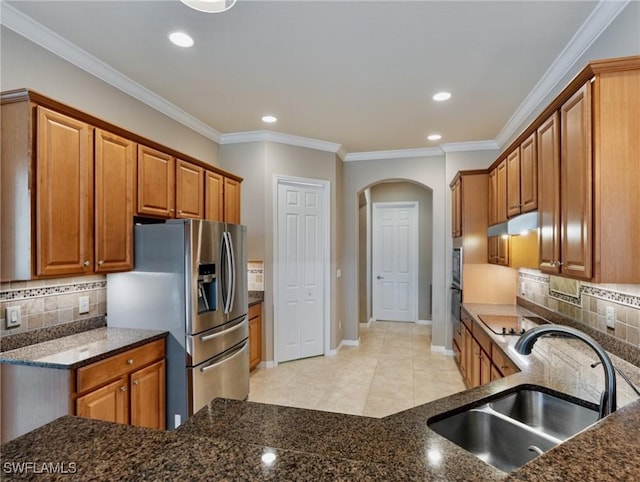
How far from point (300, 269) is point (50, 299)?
2743 mm

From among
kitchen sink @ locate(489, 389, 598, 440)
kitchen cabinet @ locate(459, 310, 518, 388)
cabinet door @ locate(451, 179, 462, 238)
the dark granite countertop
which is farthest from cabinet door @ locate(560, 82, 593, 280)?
the dark granite countertop

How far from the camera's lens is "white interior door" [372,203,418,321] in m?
6.78

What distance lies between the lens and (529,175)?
8.16 ft

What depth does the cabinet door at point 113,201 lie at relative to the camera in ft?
7.64

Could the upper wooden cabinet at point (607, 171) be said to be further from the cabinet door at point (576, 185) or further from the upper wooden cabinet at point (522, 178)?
the upper wooden cabinet at point (522, 178)

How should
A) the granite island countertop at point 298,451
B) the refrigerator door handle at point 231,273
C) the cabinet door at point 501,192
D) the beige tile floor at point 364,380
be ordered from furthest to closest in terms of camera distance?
the beige tile floor at point 364,380
the cabinet door at point 501,192
the refrigerator door handle at point 231,273
the granite island countertop at point 298,451

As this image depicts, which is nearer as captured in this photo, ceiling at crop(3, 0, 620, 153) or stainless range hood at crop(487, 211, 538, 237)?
ceiling at crop(3, 0, 620, 153)

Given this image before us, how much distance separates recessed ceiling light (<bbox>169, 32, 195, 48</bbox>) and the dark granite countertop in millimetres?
2028

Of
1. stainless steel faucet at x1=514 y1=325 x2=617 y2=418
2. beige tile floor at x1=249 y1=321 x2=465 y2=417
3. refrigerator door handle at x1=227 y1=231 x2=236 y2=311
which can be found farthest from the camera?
beige tile floor at x1=249 y1=321 x2=465 y2=417

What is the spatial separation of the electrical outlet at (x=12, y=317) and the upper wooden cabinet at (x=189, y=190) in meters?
1.28

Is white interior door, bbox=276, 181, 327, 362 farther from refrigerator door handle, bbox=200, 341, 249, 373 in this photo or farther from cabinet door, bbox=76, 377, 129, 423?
cabinet door, bbox=76, 377, 129, 423

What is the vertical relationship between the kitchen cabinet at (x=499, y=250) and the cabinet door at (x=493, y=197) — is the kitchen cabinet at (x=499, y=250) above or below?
below

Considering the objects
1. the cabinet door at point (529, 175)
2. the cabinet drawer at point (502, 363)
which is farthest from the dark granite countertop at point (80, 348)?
the cabinet door at point (529, 175)

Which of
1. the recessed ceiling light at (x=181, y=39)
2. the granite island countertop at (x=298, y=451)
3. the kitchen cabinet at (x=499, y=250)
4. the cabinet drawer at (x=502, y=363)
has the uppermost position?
the recessed ceiling light at (x=181, y=39)
